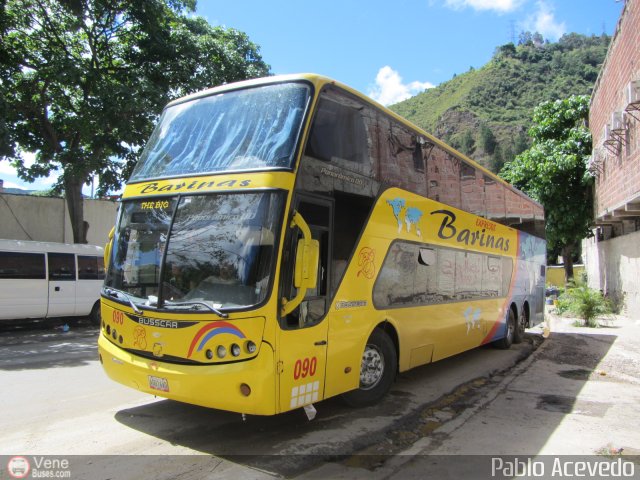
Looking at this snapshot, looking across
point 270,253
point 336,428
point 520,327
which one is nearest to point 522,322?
point 520,327

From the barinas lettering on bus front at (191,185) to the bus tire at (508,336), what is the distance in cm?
865

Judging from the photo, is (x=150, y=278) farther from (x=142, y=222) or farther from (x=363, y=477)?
(x=363, y=477)

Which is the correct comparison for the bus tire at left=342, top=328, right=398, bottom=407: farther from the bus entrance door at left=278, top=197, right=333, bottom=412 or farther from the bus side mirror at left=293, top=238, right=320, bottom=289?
the bus side mirror at left=293, top=238, right=320, bottom=289

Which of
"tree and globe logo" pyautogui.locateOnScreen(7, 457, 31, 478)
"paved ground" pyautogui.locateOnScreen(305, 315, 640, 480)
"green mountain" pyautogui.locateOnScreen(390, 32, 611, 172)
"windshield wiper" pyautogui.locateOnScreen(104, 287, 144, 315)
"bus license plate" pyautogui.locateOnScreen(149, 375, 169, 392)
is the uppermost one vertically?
"green mountain" pyautogui.locateOnScreen(390, 32, 611, 172)

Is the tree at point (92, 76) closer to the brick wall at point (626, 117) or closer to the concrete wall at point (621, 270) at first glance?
the brick wall at point (626, 117)

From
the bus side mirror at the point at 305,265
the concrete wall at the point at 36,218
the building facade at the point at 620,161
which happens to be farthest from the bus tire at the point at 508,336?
the concrete wall at the point at 36,218

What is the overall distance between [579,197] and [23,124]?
21791 mm

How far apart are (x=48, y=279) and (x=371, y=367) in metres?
9.70

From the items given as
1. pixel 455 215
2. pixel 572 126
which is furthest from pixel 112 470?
pixel 572 126

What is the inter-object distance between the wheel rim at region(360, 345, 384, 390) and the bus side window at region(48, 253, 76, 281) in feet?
31.9

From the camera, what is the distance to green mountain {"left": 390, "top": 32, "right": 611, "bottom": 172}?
3829 inches

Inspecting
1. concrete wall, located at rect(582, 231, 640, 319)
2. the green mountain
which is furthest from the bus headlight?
the green mountain

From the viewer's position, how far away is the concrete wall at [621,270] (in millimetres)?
16594

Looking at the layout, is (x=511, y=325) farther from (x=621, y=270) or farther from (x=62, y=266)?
(x=62, y=266)
